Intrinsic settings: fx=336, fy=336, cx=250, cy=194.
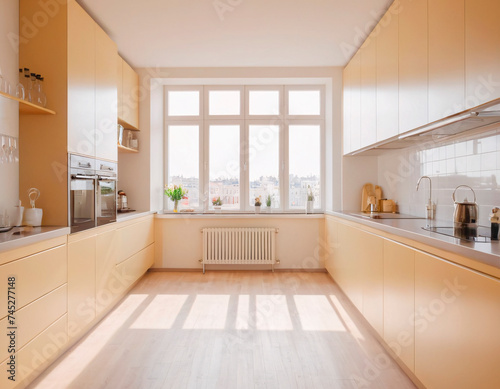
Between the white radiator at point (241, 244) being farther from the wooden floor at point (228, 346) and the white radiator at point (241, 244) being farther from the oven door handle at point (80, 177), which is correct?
the oven door handle at point (80, 177)

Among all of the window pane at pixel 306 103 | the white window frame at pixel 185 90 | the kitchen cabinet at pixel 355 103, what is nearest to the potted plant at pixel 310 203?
the kitchen cabinet at pixel 355 103

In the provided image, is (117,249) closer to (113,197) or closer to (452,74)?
(113,197)

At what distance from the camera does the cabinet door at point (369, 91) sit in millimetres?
3080

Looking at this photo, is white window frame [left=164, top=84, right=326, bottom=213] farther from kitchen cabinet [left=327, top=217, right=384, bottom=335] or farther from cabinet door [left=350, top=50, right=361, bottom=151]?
kitchen cabinet [left=327, top=217, right=384, bottom=335]

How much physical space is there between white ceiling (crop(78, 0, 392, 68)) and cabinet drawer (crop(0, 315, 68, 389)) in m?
2.54

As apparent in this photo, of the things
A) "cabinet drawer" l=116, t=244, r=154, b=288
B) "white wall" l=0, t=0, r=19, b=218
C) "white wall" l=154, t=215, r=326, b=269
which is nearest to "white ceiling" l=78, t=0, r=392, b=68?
"white wall" l=0, t=0, r=19, b=218

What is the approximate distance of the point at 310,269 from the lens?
173 inches

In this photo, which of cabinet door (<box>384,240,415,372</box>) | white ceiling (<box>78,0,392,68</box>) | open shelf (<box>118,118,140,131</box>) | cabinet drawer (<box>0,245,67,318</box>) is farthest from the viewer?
open shelf (<box>118,118,140,131</box>)

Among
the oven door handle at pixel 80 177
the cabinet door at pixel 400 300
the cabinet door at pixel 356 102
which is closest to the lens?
the cabinet door at pixel 400 300

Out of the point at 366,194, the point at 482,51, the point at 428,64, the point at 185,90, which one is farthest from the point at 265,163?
the point at 482,51

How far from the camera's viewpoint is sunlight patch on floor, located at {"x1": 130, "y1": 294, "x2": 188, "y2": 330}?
108 inches

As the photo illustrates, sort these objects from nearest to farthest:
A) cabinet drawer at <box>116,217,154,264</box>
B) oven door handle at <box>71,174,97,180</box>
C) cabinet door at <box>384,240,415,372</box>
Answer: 1. cabinet door at <box>384,240,415,372</box>
2. oven door handle at <box>71,174,97,180</box>
3. cabinet drawer at <box>116,217,154,264</box>

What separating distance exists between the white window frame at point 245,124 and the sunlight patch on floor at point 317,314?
1557 millimetres

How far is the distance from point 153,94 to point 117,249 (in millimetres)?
2237
